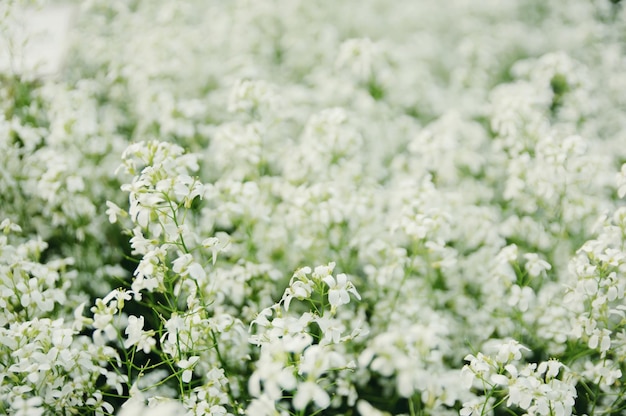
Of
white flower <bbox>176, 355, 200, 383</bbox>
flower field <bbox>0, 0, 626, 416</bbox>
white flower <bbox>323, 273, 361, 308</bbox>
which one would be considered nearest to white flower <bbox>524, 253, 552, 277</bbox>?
flower field <bbox>0, 0, 626, 416</bbox>

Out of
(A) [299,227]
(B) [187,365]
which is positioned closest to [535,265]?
(A) [299,227]

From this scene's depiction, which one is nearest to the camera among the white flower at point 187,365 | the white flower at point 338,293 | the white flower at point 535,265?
the white flower at point 338,293

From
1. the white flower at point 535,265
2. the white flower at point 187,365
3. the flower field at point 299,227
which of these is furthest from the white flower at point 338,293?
the white flower at point 535,265

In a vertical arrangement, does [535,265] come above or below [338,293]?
below

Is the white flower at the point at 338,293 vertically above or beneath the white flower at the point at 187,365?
above

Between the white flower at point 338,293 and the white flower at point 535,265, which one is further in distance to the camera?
the white flower at point 535,265

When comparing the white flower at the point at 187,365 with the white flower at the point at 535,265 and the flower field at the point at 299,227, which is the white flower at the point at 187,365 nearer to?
the flower field at the point at 299,227

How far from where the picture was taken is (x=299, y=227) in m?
3.90

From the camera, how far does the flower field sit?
8.60 feet

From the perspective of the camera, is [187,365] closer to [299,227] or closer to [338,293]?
[338,293]

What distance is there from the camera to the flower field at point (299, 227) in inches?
103

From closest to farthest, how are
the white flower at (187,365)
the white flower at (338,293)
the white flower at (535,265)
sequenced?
the white flower at (338,293)
the white flower at (187,365)
the white flower at (535,265)

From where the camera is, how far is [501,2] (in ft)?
24.0

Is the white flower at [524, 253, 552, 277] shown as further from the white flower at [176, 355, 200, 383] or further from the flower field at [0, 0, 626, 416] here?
the white flower at [176, 355, 200, 383]
